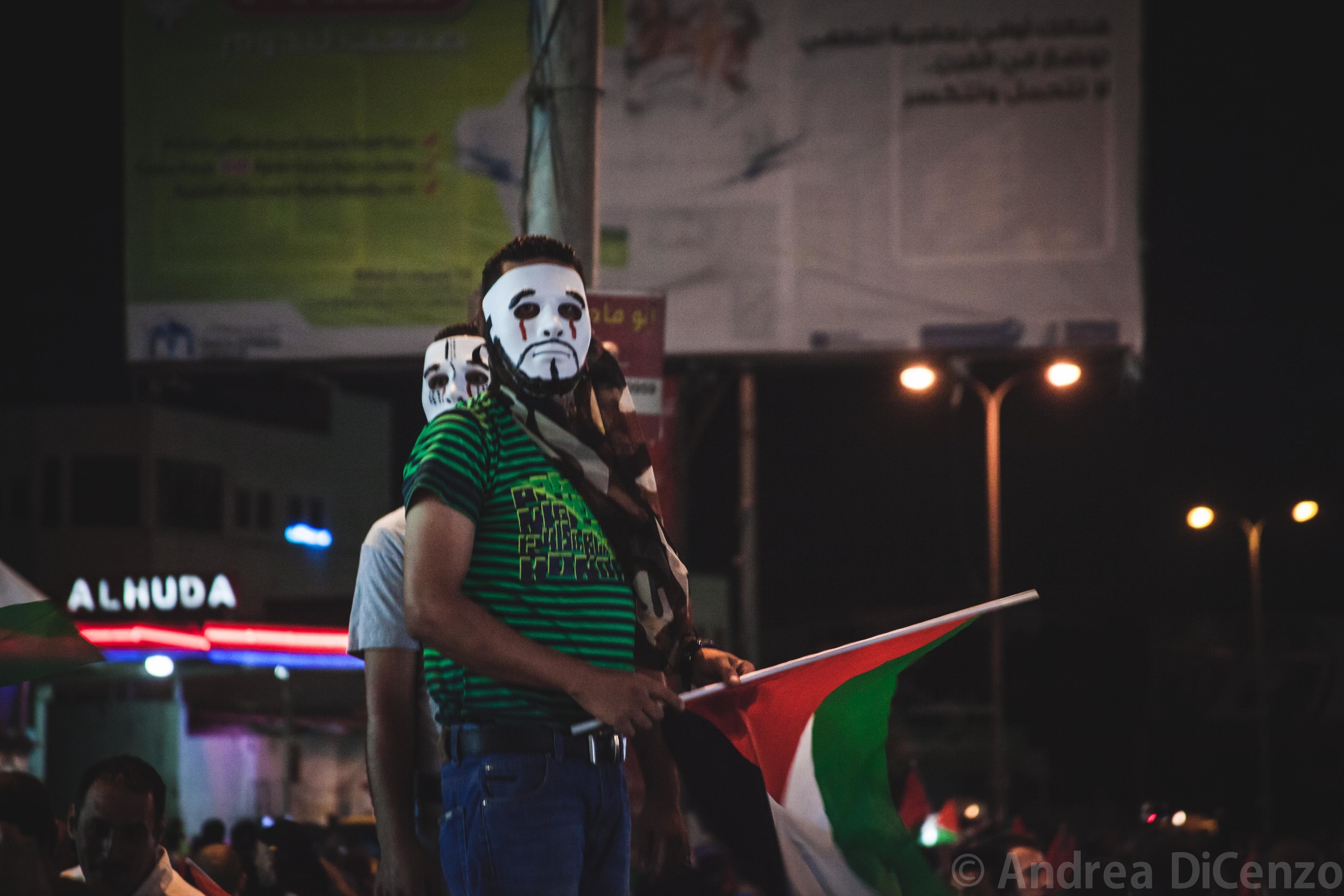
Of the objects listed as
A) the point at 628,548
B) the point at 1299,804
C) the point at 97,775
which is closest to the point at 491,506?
the point at 628,548

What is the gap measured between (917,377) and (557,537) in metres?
18.9

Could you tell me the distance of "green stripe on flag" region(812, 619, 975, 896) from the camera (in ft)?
12.6

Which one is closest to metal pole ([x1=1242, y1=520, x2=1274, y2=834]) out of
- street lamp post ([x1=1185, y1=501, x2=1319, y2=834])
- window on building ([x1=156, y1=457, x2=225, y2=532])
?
street lamp post ([x1=1185, y1=501, x2=1319, y2=834])

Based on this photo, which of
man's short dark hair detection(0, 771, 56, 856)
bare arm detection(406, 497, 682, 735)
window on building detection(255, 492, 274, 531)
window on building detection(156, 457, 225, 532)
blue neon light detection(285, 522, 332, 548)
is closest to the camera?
bare arm detection(406, 497, 682, 735)

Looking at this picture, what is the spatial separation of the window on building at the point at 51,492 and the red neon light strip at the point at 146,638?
62.2 feet

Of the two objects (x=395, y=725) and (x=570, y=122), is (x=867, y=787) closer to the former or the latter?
(x=395, y=725)

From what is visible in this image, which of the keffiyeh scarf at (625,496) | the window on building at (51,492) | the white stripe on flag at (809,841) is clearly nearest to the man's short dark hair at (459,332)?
the keffiyeh scarf at (625,496)

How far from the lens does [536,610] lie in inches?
128

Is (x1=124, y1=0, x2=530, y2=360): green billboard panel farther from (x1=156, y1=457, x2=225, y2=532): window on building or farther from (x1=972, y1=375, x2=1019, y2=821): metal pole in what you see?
(x1=156, y1=457, x2=225, y2=532): window on building

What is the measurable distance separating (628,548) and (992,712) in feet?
74.4

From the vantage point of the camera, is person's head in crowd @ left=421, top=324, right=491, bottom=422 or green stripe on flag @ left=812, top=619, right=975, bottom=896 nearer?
green stripe on flag @ left=812, top=619, right=975, bottom=896

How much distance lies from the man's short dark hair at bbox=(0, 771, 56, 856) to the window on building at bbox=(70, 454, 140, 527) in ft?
129

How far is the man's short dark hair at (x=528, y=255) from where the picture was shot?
3607 millimetres

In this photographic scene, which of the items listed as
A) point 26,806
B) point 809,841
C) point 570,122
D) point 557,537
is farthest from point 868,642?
point 570,122
